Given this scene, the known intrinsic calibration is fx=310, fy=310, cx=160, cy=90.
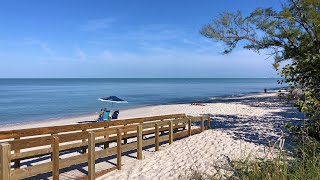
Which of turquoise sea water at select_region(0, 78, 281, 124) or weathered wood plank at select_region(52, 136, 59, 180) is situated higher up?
weathered wood plank at select_region(52, 136, 59, 180)

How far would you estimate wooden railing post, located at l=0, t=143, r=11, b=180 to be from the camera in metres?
4.72

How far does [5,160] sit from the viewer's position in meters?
4.75

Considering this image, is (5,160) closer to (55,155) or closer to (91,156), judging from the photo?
(55,155)

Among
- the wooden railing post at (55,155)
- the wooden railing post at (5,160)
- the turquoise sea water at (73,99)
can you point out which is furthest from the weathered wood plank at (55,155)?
the turquoise sea water at (73,99)

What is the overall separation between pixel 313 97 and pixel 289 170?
3.30 m

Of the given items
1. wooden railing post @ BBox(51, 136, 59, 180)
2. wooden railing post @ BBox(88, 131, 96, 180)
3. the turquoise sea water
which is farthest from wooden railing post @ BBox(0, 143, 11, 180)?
the turquoise sea water

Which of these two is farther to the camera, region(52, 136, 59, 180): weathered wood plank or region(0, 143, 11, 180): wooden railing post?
region(52, 136, 59, 180): weathered wood plank

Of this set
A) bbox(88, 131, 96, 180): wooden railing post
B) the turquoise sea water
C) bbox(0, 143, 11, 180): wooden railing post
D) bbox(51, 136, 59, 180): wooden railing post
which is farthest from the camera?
the turquoise sea water

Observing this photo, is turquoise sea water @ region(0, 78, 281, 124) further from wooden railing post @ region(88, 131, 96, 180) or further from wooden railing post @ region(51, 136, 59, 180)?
wooden railing post @ region(51, 136, 59, 180)

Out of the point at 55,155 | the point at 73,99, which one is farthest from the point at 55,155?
the point at 73,99

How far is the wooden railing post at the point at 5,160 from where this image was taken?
4.72 meters

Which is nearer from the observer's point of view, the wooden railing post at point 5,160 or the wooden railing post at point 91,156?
the wooden railing post at point 5,160

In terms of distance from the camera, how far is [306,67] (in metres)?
6.54

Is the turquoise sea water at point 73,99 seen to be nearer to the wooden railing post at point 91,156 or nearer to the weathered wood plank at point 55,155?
the wooden railing post at point 91,156
